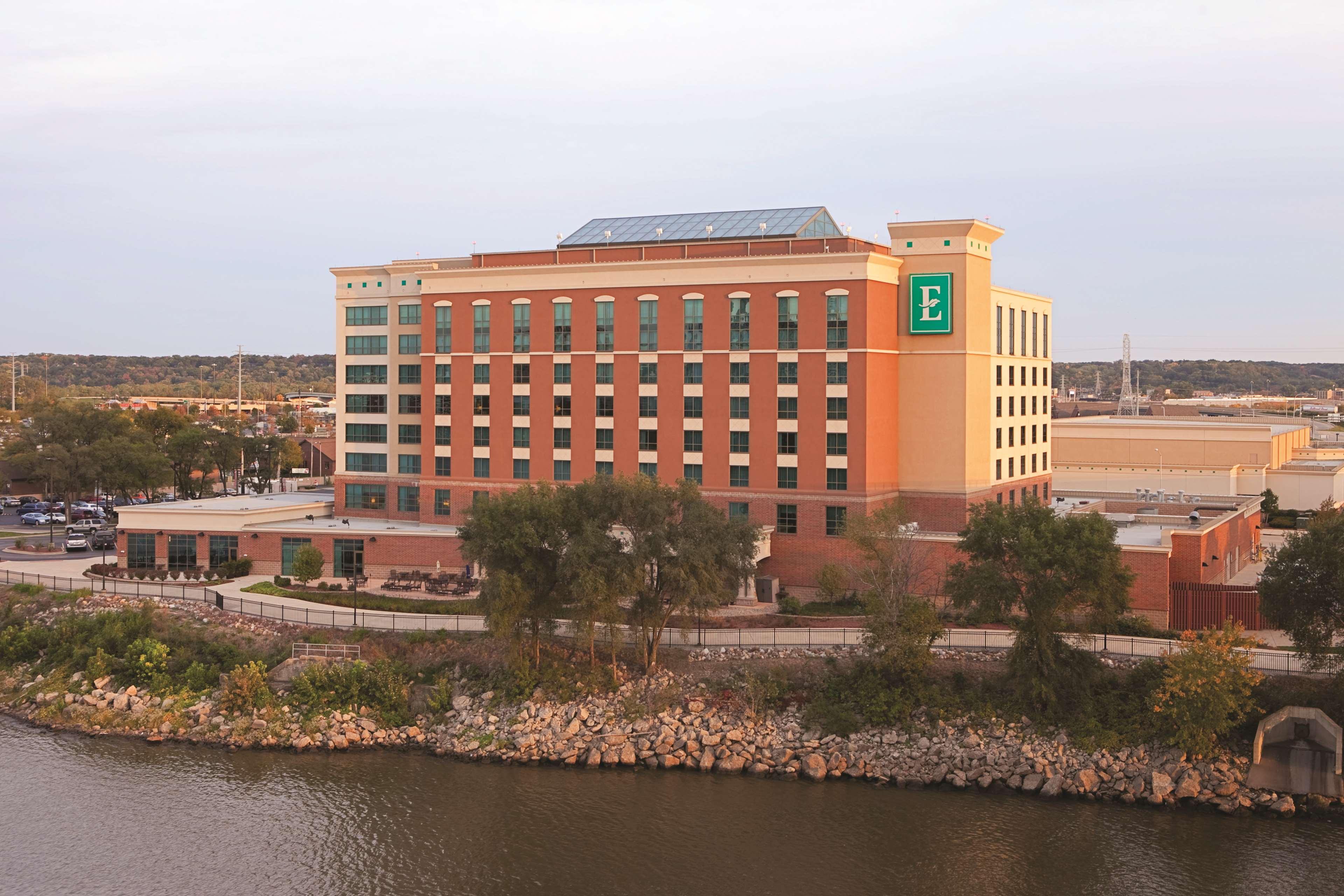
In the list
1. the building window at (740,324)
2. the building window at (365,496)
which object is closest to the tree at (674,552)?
the building window at (740,324)

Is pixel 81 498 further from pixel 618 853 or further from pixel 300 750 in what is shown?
pixel 618 853

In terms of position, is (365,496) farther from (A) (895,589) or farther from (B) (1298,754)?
(B) (1298,754)

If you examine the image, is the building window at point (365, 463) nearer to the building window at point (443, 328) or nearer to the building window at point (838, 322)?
the building window at point (443, 328)

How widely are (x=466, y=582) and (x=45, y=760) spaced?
18.4 metres

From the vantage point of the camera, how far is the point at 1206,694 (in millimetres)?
36281

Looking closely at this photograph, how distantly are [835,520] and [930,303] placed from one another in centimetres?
1117

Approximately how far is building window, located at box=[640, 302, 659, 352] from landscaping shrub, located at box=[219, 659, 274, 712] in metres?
22.7

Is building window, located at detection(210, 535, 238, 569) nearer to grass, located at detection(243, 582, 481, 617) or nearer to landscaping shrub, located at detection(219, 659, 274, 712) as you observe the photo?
grass, located at detection(243, 582, 481, 617)

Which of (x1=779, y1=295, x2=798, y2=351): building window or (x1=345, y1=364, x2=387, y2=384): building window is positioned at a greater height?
(x1=779, y1=295, x2=798, y2=351): building window

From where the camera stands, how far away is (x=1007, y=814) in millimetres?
35312

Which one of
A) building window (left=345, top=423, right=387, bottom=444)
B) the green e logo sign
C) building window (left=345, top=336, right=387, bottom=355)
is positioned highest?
the green e logo sign

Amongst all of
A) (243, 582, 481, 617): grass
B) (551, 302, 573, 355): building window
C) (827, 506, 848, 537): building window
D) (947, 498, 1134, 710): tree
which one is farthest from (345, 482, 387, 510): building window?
(947, 498, 1134, 710): tree

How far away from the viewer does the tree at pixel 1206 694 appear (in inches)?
1428

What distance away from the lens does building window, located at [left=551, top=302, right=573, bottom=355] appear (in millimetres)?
57562
